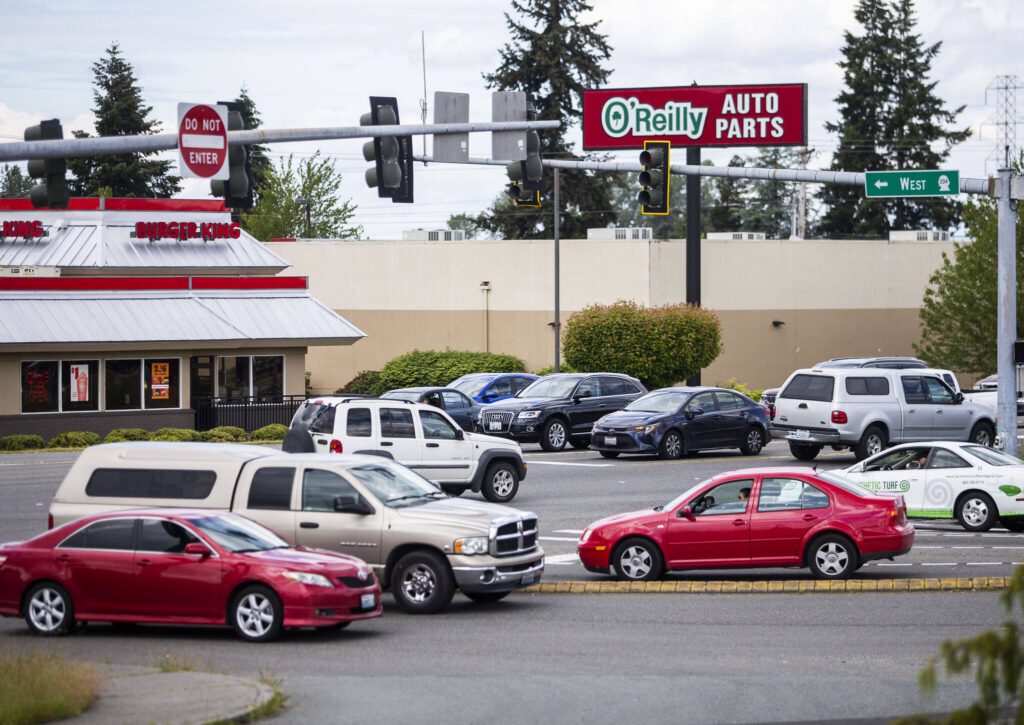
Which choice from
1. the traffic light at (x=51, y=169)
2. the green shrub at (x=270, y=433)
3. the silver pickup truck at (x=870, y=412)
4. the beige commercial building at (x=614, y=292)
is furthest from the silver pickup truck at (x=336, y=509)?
the beige commercial building at (x=614, y=292)

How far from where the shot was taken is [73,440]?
4047cm

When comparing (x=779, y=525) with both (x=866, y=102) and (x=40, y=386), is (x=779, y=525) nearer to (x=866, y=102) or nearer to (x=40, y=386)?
(x=40, y=386)

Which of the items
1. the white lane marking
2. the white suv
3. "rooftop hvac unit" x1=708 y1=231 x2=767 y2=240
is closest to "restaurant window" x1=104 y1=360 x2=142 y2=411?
the white lane marking

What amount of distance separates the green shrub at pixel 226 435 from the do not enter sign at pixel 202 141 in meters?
22.2

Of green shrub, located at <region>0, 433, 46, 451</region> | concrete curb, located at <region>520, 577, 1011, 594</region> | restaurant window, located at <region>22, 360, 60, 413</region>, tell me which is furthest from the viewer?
restaurant window, located at <region>22, 360, 60, 413</region>

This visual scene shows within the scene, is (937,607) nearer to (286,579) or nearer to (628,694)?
(628,694)

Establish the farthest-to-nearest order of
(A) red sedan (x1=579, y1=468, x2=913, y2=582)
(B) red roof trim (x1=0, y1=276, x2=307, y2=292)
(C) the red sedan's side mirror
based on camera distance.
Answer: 1. (B) red roof trim (x1=0, y1=276, x2=307, y2=292)
2. (A) red sedan (x1=579, y1=468, x2=913, y2=582)
3. (C) the red sedan's side mirror

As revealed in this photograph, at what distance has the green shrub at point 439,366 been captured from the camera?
53.0 meters

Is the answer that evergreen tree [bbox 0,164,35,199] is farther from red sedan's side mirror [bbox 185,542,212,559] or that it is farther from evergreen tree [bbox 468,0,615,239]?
red sedan's side mirror [bbox 185,542,212,559]

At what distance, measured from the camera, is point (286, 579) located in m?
13.9

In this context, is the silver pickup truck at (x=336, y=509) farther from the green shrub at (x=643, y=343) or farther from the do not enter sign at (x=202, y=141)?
the green shrub at (x=643, y=343)

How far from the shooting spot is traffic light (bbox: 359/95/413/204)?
67.4ft

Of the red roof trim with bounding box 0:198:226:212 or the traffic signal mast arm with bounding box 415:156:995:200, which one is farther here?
the red roof trim with bounding box 0:198:226:212

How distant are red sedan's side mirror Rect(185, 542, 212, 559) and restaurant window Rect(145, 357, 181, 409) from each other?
31.2 meters
